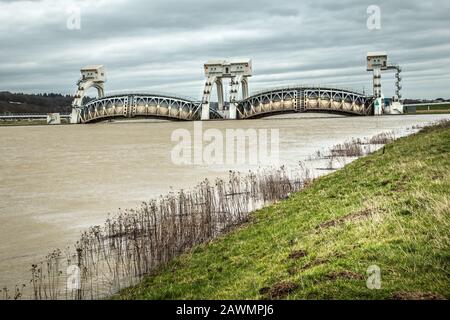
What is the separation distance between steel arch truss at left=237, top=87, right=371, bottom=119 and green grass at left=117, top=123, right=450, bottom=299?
107 m

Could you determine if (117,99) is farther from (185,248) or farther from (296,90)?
(185,248)

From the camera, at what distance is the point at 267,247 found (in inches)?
489

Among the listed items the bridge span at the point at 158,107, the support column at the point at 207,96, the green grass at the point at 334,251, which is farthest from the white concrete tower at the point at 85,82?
the green grass at the point at 334,251

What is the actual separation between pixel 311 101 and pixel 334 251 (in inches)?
4546

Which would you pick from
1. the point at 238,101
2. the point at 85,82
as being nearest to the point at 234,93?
the point at 238,101

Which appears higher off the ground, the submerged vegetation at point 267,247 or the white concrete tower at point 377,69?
the white concrete tower at point 377,69

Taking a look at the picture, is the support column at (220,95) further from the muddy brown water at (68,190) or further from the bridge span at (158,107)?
the muddy brown water at (68,190)

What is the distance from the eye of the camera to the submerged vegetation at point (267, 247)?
928 centimetres

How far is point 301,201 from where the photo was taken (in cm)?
1767

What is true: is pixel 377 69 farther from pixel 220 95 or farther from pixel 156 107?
pixel 156 107

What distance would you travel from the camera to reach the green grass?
841 cm

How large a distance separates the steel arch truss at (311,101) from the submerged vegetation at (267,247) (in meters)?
105

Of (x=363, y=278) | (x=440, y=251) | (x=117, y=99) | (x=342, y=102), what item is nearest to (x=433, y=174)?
(x=440, y=251)

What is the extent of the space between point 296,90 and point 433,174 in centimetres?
11074
